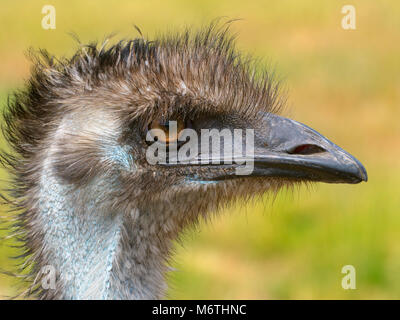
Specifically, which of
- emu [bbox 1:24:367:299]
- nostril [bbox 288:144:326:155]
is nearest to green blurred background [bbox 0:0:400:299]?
emu [bbox 1:24:367:299]

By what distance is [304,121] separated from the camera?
26.9 ft

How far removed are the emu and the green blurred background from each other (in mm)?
412

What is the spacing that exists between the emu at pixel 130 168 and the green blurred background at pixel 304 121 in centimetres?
41

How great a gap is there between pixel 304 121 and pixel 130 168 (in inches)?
195

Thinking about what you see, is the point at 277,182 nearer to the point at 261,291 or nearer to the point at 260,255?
the point at 261,291

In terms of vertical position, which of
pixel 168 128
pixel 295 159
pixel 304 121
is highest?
pixel 168 128

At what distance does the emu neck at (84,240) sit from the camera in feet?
11.1

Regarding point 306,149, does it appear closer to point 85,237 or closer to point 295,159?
point 295,159

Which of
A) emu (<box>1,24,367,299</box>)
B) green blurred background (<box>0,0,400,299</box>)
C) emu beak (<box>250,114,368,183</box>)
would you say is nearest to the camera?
emu beak (<box>250,114,368,183</box>)

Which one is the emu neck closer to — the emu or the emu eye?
the emu

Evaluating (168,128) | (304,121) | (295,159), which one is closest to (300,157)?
(295,159)

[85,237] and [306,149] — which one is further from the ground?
[306,149]

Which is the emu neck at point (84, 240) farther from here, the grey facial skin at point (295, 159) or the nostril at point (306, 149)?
the nostril at point (306, 149)

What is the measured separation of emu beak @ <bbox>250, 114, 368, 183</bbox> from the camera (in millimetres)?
3273
